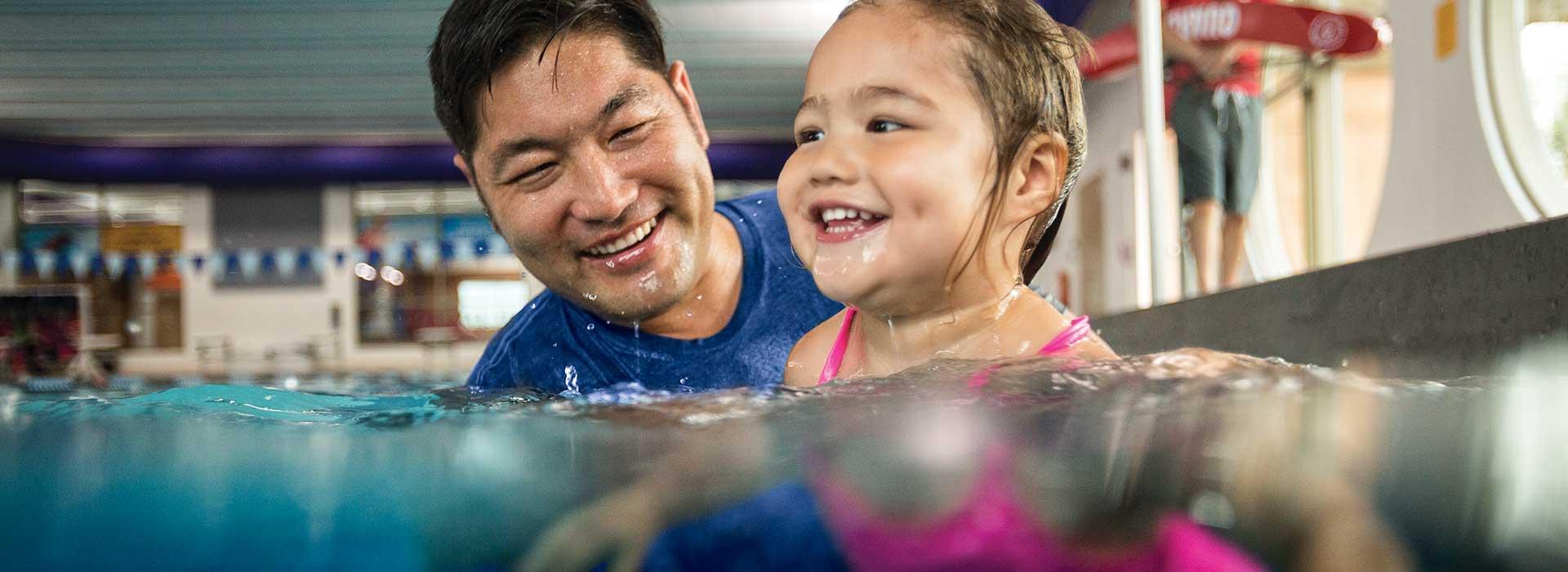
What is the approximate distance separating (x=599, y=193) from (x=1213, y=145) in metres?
4.39

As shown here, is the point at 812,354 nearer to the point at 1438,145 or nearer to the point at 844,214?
the point at 844,214

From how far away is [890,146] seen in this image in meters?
1.39

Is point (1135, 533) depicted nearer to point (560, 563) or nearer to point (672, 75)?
point (560, 563)

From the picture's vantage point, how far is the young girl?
55.3 inches

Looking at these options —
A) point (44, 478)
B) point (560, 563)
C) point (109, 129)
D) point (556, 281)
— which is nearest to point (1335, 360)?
point (556, 281)

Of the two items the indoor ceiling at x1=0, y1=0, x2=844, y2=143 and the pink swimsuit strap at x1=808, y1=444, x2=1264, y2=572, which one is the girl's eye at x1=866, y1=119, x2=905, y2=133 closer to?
the indoor ceiling at x1=0, y1=0, x2=844, y2=143

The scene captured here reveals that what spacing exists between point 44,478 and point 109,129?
13.8 metres

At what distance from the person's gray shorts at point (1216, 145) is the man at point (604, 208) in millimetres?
3608

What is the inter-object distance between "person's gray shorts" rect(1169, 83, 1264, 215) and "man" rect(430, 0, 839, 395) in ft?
11.8

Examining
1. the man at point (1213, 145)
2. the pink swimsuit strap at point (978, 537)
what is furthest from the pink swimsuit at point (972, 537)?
the man at point (1213, 145)

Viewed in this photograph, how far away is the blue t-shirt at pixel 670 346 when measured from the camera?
2.21m

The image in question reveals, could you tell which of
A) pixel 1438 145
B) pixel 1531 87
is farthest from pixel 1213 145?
pixel 1531 87

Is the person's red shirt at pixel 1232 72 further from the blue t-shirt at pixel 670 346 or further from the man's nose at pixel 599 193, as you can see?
the man's nose at pixel 599 193

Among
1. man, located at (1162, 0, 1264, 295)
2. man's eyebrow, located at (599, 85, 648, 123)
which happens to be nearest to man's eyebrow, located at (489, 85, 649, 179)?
man's eyebrow, located at (599, 85, 648, 123)
